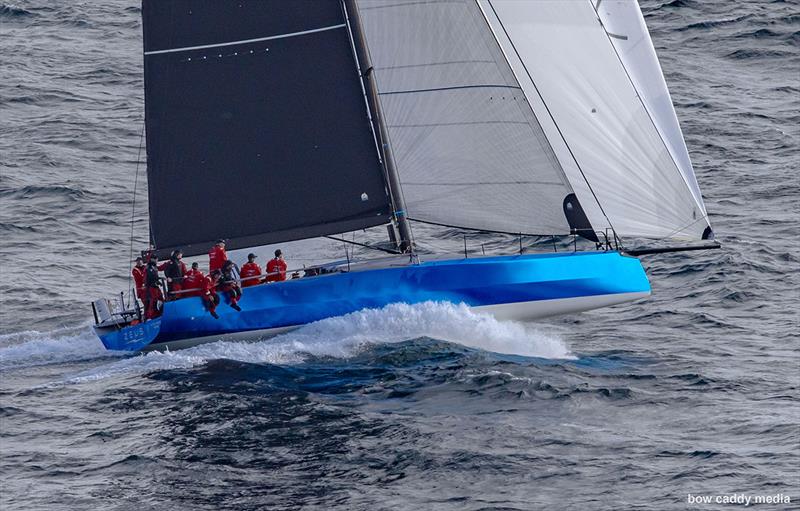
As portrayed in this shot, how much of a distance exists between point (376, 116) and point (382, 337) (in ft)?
14.0

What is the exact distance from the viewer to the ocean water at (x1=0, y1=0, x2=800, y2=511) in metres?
19.8

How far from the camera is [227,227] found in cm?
2677

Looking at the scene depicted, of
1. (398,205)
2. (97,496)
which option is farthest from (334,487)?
(398,205)

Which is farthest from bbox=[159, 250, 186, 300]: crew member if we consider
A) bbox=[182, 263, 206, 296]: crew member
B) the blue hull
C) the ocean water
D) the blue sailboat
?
the ocean water

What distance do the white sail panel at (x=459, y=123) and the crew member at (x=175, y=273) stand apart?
471cm

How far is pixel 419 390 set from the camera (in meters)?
23.4

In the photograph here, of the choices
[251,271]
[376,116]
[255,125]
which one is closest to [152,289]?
[251,271]

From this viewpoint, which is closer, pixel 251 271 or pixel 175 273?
pixel 251 271

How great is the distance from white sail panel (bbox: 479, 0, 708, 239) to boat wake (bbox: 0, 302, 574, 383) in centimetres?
295

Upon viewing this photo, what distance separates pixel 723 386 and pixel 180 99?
38.1 ft

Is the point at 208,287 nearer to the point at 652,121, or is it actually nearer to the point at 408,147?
the point at 408,147

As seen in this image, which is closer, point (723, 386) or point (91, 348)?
point (723, 386)

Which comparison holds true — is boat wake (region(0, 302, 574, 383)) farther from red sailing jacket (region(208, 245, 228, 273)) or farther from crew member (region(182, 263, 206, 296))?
red sailing jacket (region(208, 245, 228, 273))

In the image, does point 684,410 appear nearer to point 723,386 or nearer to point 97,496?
point 723,386
